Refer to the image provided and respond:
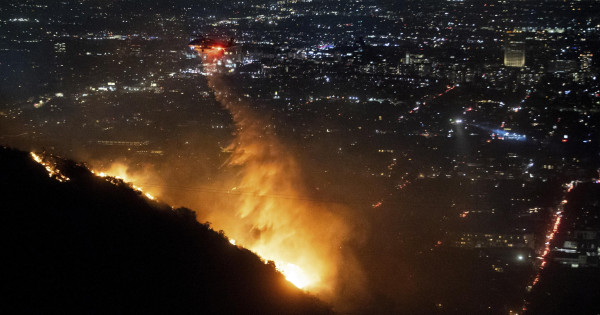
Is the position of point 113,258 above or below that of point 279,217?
above

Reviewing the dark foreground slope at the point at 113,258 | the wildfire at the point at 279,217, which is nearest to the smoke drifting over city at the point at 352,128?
the wildfire at the point at 279,217

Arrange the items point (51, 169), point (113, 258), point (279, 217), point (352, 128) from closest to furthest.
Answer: point (113, 258) < point (51, 169) < point (279, 217) < point (352, 128)

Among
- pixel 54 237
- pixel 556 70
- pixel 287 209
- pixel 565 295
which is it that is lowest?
pixel 565 295

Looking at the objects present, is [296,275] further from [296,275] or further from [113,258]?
[113,258]

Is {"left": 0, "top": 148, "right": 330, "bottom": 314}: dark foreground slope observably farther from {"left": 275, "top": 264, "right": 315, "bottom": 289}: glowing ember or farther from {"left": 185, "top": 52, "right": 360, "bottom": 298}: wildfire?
{"left": 185, "top": 52, "right": 360, "bottom": 298}: wildfire

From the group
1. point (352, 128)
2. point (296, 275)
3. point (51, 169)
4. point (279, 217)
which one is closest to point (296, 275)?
point (296, 275)

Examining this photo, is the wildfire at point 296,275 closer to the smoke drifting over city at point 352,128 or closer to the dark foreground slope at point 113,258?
the smoke drifting over city at point 352,128

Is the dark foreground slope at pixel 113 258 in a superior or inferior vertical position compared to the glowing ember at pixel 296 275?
superior

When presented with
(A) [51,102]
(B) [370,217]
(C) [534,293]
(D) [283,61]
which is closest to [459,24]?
(D) [283,61]

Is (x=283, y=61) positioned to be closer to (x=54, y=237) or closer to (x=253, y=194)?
(x=253, y=194)
